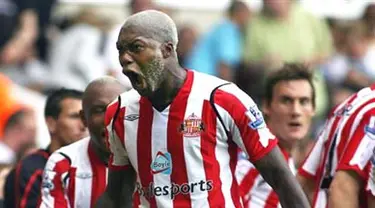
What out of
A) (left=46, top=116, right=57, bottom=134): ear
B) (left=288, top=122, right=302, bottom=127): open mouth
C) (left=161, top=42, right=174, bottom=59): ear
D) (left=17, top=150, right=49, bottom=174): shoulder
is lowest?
(left=17, top=150, right=49, bottom=174): shoulder

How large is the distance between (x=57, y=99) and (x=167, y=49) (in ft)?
9.78

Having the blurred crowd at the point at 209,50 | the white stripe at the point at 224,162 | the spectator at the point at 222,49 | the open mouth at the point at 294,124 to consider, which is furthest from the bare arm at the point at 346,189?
the spectator at the point at 222,49

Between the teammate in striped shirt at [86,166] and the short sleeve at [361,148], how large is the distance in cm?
166

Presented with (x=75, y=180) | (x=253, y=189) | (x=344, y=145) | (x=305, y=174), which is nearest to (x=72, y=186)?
(x=75, y=180)

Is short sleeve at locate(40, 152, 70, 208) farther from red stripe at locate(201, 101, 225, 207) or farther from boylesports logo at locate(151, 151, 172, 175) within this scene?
red stripe at locate(201, 101, 225, 207)

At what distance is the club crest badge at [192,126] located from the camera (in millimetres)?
8109

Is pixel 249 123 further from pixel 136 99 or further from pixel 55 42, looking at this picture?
pixel 55 42

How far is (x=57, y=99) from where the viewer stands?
10.9m

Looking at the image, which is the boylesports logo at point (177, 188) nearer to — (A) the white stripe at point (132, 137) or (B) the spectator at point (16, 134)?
(A) the white stripe at point (132, 137)

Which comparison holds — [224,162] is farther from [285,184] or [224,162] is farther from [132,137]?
[132,137]

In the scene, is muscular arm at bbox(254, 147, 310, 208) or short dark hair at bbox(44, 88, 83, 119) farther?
short dark hair at bbox(44, 88, 83, 119)

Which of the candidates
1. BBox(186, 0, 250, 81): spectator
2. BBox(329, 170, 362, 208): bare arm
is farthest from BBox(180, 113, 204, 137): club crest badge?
BBox(186, 0, 250, 81): spectator

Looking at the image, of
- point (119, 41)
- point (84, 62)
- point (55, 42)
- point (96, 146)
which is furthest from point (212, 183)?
point (55, 42)

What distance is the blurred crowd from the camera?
15992mm
